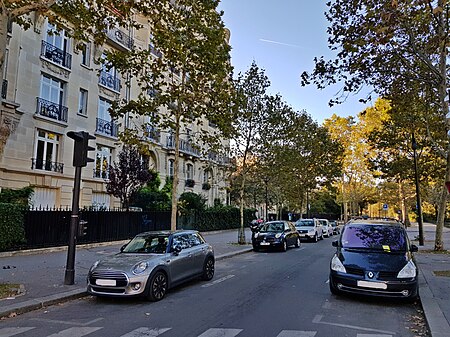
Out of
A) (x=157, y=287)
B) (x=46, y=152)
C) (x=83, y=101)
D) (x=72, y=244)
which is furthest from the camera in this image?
(x=83, y=101)

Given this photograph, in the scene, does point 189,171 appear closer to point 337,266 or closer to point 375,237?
point 375,237

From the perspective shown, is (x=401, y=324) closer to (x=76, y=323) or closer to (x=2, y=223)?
(x=76, y=323)

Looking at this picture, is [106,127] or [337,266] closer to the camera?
[337,266]

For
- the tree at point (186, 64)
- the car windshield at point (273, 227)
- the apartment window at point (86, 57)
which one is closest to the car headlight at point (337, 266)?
the tree at point (186, 64)

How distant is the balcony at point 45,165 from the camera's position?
2123 cm

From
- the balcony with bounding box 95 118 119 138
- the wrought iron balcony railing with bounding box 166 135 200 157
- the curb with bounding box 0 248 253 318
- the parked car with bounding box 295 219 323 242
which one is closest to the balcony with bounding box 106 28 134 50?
the balcony with bounding box 95 118 119 138

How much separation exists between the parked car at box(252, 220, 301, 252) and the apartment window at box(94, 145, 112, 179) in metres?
12.2

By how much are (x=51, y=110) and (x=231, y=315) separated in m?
19.6

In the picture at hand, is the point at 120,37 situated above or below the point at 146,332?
above

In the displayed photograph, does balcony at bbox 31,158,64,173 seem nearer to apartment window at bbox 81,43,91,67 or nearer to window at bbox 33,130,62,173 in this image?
window at bbox 33,130,62,173

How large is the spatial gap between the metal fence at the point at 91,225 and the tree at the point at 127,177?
3.99ft

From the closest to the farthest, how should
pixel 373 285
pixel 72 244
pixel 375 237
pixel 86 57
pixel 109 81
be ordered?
pixel 373 285 < pixel 375 237 < pixel 72 244 < pixel 86 57 < pixel 109 81

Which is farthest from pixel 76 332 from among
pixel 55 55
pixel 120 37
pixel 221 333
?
pixel 120 37

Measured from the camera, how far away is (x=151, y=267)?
8156 millimetres
